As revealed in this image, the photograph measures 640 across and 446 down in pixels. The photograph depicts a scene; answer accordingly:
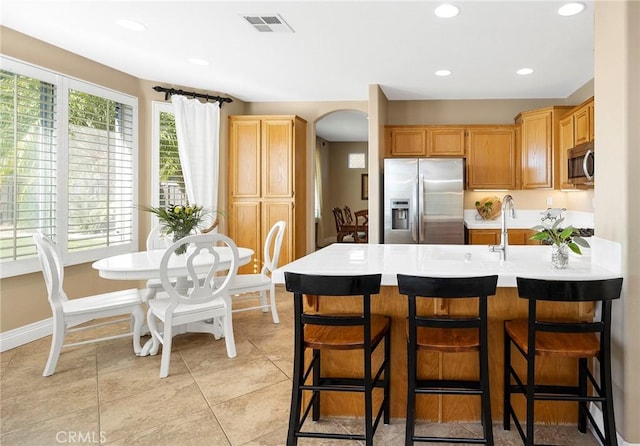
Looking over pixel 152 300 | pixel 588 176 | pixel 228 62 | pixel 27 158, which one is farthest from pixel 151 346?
pixel 588 176

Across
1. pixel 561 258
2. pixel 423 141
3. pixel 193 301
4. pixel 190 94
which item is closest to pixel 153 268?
pixel 193 301

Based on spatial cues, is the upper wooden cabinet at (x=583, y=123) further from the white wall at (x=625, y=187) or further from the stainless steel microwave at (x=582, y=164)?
the white wall at (x=625, y=187)

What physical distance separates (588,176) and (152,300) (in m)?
3.93

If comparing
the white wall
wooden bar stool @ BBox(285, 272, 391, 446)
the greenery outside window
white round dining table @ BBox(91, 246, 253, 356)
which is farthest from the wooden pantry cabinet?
the white wall

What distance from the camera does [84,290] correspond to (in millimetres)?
4156

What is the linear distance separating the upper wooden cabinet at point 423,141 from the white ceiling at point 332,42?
535mm

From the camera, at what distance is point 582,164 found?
3.91 meters

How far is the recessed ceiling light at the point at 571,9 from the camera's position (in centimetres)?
285

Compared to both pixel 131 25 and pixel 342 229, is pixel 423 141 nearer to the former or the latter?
pixel 131 25

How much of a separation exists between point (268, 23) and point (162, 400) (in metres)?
2.79

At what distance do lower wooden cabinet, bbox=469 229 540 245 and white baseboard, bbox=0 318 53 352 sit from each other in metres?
4.67

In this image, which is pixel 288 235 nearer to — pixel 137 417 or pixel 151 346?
pixel 151 346

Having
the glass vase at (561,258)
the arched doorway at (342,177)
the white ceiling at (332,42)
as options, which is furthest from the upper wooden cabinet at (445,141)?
the arched doorway at (342,177)

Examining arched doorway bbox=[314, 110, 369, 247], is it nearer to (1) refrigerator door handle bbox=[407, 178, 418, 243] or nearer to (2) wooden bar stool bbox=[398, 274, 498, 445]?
(1) refrigerator door handle bbox=[407, 178, 418, 243]
